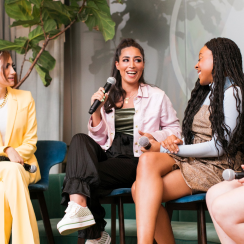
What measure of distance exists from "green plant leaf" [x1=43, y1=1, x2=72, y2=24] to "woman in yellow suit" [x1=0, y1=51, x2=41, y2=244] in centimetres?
73

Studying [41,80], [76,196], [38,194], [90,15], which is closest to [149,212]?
[76,196]

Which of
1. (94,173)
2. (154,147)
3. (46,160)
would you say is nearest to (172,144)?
(154,147)

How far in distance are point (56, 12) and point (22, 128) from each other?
1.20m

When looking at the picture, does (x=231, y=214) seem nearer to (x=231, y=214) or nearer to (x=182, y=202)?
(x=231, y=214)

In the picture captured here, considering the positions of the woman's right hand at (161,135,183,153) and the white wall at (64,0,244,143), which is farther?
the white wall at (64,0,244,143)

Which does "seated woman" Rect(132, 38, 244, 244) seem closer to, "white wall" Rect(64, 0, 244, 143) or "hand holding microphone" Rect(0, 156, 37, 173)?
"hand holding microphone" Rect(0, 156, 37, 173)

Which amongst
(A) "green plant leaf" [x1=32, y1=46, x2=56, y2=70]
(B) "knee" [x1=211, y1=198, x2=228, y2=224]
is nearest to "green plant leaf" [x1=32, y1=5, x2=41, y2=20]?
(A) "green plant leaf" [x1=32, y1=46, x2=56, y2=70]

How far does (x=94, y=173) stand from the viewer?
1589 millimetres

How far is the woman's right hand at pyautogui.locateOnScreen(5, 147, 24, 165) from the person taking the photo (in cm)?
195

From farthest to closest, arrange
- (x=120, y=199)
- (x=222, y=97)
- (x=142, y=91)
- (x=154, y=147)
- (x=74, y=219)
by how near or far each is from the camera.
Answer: (x=142, y=91), (x=120, y=199), (x=154, y=147), (x=222, y=97), (x=74, y=219)

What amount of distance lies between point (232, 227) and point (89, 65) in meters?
2.71

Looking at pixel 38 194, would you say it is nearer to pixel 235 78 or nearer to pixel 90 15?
pixel 235 78

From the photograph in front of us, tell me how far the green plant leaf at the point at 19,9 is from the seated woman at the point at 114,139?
1109 millimetres

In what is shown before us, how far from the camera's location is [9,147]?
1994 mm
